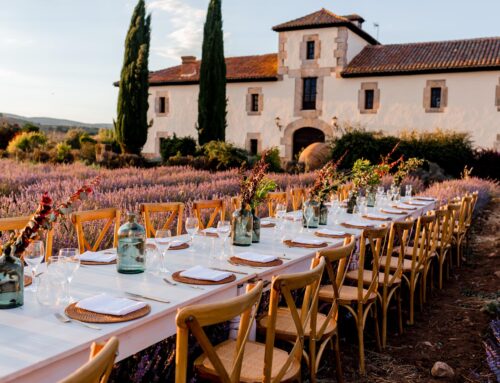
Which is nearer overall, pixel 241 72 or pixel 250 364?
pixel 250 364

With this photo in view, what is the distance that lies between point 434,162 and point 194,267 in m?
15.1

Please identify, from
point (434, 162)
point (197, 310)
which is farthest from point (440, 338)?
point (434, 162)

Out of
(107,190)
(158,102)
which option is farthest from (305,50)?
(107,190)

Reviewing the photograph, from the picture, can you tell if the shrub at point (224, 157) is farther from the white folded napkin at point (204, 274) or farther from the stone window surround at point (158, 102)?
the white folded napkin at point (204, 274)

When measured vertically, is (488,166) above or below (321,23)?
below

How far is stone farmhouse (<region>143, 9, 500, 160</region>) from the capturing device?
2019 centimetres

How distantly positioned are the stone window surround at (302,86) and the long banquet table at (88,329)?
20.1 meters

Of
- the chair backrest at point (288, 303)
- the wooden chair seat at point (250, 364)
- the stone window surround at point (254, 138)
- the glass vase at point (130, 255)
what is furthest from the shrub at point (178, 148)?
the chair backrest at point (288, 303)

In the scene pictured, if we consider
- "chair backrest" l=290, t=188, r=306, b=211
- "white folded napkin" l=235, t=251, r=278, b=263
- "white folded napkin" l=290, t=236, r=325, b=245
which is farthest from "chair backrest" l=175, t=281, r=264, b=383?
"chair backrest" l=290, t=188, r=306, b=211

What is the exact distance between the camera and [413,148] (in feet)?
55.5

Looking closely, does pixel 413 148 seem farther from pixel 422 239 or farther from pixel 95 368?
pixel 95 368

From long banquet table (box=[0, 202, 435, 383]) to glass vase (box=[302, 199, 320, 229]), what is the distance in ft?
4.77

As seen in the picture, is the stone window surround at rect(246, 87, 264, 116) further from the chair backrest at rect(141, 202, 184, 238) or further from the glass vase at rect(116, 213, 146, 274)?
the glass vase at rect(116, 213, 146, 274)

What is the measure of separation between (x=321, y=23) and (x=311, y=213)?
63.2 feet
